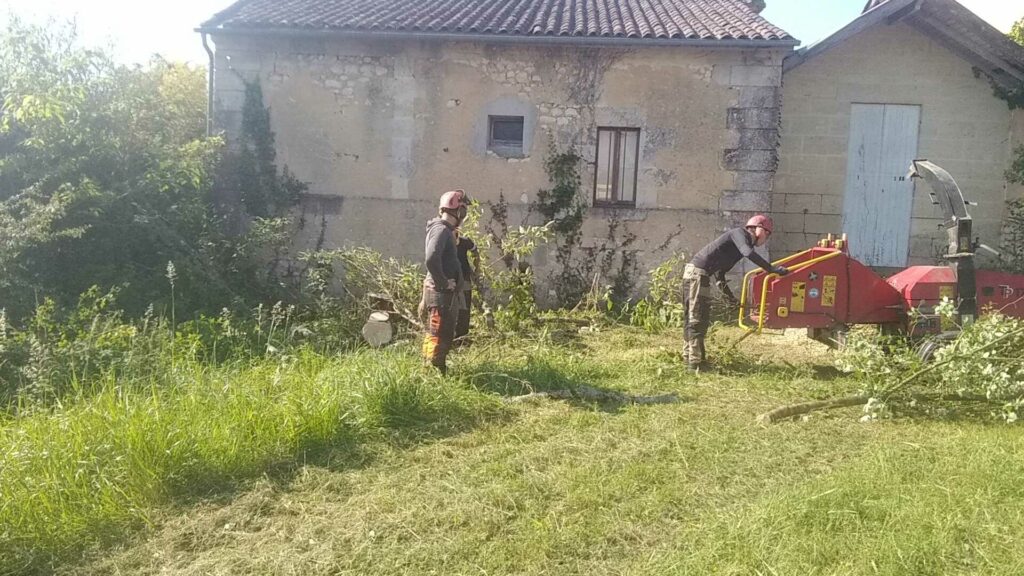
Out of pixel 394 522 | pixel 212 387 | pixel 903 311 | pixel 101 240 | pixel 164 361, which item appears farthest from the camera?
pixel 101 240

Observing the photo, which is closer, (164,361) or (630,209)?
(164,361)

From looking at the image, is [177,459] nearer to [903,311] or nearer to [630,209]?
[903,311]

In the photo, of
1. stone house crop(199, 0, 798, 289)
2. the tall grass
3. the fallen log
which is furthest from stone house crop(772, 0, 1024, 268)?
the tall grass

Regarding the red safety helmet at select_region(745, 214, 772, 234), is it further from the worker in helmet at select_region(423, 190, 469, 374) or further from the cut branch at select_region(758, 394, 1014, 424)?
the worker in helmet at select_region(423, 190, 469, 374)

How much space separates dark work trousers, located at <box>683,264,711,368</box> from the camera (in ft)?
20.4

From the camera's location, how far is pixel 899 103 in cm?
1003

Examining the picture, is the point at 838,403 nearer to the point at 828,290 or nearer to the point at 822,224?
the point at 828,290

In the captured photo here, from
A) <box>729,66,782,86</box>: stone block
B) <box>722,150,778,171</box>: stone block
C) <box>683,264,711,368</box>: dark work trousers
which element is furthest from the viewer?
<box>722,150,778,171</box>: stone block

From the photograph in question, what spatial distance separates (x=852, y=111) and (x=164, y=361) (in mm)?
9896

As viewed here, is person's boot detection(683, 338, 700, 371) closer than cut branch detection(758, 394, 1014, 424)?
No

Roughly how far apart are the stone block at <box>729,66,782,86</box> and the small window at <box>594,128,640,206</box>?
4.97ft

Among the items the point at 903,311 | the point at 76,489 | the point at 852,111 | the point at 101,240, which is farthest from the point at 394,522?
the point at 852,111

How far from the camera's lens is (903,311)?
608 cm

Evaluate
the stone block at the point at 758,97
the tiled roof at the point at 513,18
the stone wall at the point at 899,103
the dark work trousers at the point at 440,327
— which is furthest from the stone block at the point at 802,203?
the dark work trousers at the point at 440,327
